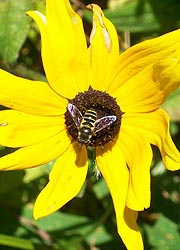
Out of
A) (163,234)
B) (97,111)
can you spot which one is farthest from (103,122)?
(163,234)

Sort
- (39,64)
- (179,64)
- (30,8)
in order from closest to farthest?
(179,64) → (30,8) → (39,64)

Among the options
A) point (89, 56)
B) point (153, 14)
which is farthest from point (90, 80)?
point (153, 14)

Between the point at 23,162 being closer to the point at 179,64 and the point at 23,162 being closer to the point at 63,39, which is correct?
the point at 63,39

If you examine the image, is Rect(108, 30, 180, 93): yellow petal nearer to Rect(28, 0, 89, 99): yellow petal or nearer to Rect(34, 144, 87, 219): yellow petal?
Rect(28, 0, 89, 99): yellow petal

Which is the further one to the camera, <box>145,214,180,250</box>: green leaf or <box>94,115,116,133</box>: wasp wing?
<box>145,214,180,250</box>: green leaf

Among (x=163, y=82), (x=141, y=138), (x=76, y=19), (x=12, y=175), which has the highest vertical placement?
(x=76, y=19)

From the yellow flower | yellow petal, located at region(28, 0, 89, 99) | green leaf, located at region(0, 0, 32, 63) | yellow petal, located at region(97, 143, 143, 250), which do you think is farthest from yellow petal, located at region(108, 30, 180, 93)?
green leaf, located at region(0, 0, 32, 63)

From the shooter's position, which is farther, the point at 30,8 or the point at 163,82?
the point at 30,8

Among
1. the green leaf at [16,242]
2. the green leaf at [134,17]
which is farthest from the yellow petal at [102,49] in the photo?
the green leaf at [16,242]

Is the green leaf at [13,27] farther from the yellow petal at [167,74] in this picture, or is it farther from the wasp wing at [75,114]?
the yellow petal at [167,74]
